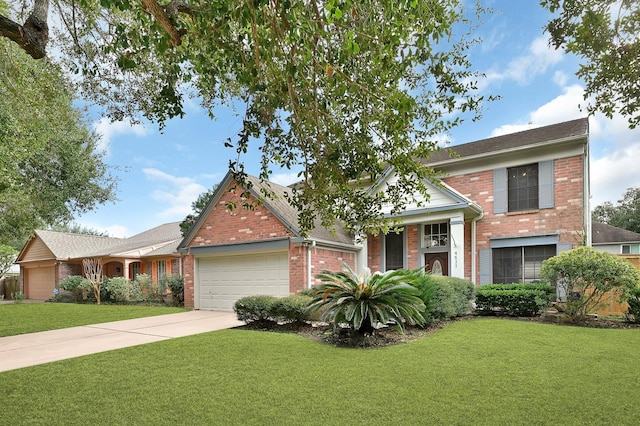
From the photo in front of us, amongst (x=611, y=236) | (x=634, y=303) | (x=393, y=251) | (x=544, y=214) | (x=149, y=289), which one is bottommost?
(x=149, y=289)

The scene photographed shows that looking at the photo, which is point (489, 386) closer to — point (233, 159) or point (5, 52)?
point (233, 159)

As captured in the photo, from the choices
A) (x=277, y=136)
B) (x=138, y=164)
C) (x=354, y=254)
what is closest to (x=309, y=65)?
(x=277, y=136)

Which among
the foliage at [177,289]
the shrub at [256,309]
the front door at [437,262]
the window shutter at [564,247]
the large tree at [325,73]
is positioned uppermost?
the large tree at [325,73]

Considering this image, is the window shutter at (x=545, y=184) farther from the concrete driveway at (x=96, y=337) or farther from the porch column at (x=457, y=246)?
the concrete driveway at (x=96, y=337)

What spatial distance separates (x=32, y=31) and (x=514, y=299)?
40.8ft

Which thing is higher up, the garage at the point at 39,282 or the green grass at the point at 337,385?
the green grass at the point at 337,385

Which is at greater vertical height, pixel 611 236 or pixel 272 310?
pixel 611 236

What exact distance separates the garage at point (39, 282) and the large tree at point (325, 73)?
25.7 metres

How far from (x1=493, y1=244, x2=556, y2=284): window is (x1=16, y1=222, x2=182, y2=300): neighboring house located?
1536 cm

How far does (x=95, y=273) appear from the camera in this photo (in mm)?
21516

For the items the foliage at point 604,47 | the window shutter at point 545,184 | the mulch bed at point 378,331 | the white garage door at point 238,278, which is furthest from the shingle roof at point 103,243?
the foliage at point 604,47

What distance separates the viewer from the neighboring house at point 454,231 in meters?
12.9

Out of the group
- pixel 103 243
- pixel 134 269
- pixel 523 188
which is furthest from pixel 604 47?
pixel 103 243

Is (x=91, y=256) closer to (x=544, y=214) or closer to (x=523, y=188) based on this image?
(x=523, y=188)
